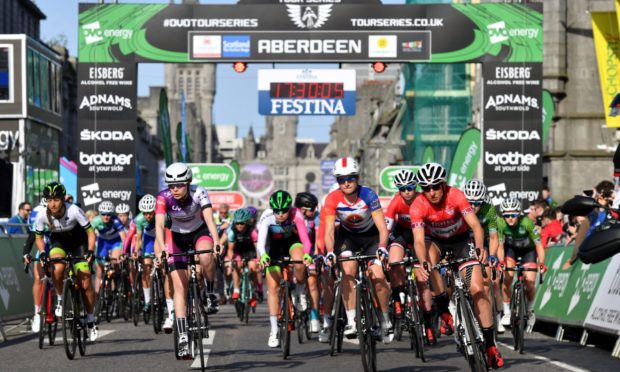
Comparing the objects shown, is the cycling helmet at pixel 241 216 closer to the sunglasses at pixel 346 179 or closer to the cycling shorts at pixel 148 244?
the cycling shorts at pixel 148 244

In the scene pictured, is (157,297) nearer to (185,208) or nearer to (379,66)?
(185,208)

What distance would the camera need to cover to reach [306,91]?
29188 mm

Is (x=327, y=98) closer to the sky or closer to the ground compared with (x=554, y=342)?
closer to the sky

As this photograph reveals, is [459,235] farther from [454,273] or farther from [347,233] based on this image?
[347,233]

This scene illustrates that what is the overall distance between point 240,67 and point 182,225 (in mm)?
16959

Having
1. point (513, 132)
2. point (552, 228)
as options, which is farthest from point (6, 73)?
point (552, 228)

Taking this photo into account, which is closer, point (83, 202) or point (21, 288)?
point (21, 288)

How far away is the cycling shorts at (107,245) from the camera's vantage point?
20.0 meters

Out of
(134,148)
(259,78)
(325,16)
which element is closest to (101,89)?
(134,148)

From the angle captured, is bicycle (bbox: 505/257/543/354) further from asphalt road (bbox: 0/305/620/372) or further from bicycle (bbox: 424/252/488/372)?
bicycle (bbox: 424/252/488/372)

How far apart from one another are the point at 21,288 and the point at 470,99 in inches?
1656

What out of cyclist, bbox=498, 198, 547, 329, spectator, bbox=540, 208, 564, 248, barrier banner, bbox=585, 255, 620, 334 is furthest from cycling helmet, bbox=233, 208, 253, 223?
barrier banner, bbox=585, 255, 620, 334

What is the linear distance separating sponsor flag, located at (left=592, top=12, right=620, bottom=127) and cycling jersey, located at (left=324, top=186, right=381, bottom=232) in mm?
17036

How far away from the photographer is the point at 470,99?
5762 cm
